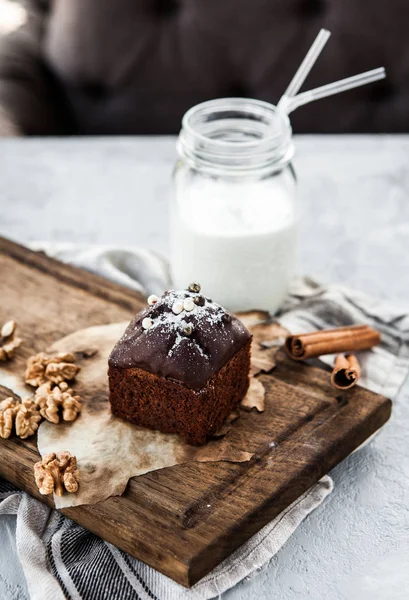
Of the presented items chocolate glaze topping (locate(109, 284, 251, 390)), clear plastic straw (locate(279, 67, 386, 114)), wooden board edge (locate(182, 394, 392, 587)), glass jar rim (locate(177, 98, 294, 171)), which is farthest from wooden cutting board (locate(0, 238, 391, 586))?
clear plastic straw (locate(279, 67, 386, 114))

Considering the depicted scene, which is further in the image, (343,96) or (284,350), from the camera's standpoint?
(343,96)

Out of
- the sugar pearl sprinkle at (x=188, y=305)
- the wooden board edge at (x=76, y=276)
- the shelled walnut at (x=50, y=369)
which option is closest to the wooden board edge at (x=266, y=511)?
the sugar pearl sprinkle at (x=188, y=305)

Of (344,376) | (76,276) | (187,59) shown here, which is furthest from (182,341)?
(187,59)

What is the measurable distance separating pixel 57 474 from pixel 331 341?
2.04ft

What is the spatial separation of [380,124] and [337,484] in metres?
1.75

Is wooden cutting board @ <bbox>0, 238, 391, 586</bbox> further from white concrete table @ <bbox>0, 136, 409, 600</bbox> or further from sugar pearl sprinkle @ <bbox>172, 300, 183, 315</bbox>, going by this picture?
sugar pearl sprinkle @ <bbox>172, 300, 183, 315</bbox>

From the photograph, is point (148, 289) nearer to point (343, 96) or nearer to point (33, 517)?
point (33, 517)

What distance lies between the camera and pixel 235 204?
5.50 feet

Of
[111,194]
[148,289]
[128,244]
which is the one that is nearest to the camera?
[148,289]

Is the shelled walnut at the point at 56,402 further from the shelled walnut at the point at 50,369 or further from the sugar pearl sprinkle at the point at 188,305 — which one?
the sugar pearl sprinkle at the point at 188,305

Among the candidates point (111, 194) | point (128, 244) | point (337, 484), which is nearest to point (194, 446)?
point (337, 484)

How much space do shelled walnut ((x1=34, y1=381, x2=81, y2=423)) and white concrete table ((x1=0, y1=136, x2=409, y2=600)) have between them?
18 centimetres

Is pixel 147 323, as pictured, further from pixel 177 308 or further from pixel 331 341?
pixel 331 341

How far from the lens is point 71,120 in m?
3.00
